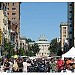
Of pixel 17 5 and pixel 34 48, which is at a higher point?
pixel 17 5

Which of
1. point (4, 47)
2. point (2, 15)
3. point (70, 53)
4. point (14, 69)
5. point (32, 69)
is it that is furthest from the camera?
point (2, 15)

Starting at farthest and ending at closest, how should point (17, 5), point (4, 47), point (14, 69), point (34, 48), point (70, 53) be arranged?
1. point (34, 48)
2. point (17, 5)
3. point (4, 47)
4. point (70, 53)
5. point (14, 69)

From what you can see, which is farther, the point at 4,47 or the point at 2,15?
the point at 2,15

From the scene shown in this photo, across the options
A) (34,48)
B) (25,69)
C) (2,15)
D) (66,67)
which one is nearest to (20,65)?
(25,69)

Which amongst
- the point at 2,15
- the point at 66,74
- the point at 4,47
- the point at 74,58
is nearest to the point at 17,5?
the point at 2,15

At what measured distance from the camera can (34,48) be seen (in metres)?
182

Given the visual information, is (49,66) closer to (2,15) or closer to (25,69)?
(25,69)

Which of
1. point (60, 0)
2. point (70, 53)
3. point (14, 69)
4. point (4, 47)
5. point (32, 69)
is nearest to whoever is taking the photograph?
point (60, 0)

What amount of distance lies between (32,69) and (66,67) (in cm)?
266

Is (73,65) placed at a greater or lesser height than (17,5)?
lesser

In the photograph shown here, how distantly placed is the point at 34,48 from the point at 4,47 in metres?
109

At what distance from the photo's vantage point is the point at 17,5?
141 meters

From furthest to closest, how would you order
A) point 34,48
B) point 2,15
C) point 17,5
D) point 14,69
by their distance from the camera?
point 34,48
point 17,5
point 2,15
point 14,69

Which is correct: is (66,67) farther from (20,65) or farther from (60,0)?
(60,0)
